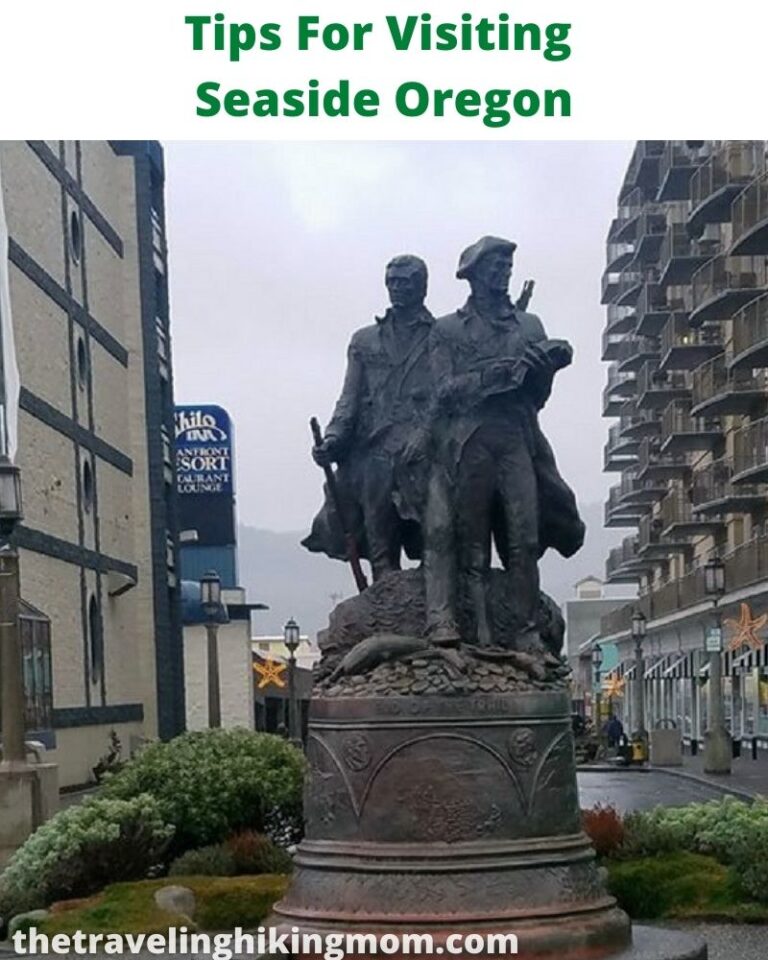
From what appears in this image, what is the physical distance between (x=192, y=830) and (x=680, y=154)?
190 feet

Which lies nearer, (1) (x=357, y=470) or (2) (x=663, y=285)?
(1) (x=357, y=470)

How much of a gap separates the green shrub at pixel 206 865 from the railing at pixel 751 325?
37.4 metres

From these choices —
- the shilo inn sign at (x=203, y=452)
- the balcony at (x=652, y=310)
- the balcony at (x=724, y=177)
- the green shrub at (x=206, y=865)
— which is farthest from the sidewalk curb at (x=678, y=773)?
the shilo inn sign at (x=203, y=452)

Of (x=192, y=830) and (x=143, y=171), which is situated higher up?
(x=143, y=171)

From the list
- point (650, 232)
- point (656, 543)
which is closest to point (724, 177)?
point (650, 232)

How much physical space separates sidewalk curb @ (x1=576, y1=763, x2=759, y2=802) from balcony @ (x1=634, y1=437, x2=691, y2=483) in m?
27.1

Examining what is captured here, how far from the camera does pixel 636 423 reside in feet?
284

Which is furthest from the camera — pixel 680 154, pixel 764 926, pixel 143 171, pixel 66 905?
pixel 680 154

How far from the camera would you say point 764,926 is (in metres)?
13.6

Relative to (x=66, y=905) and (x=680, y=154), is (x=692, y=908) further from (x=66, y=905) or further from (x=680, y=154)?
(x=680, y=154)

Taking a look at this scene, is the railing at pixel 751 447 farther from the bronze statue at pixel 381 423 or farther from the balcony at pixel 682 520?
the bronze statue at pixel 381 423

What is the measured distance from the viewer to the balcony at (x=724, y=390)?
58.5 metres

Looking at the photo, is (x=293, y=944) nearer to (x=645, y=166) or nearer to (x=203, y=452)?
(x=203, y=452)

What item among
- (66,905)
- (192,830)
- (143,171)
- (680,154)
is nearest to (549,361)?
(66,905)
